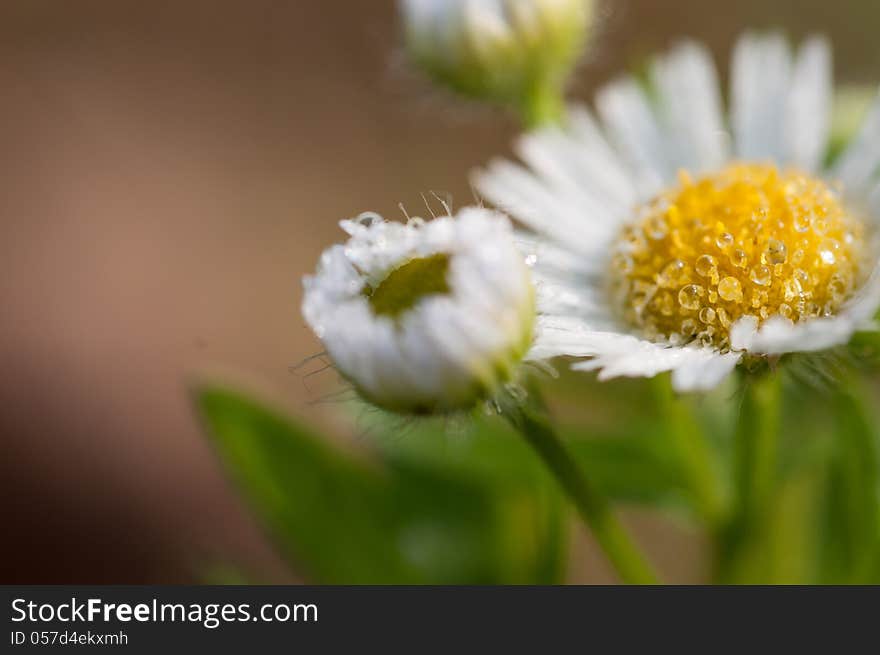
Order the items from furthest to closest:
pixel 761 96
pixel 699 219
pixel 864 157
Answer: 1. pixel 761 96
2. pixel 864 157
3. pixel 699 219

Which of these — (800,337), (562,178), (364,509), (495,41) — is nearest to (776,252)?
(800,337)

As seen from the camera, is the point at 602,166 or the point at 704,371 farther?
the point at 602,166

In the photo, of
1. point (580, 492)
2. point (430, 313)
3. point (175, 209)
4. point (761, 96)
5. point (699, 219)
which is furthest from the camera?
point (175, 209)

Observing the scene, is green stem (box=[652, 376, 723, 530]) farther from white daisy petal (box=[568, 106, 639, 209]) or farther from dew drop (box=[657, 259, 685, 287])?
white daisy petal (box=[568, 106, 639, 209])

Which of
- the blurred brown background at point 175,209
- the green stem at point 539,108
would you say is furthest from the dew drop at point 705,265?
the blurred brown background at point 175,209

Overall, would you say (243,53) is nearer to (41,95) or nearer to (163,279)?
(41,95)

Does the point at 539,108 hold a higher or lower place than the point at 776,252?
higher

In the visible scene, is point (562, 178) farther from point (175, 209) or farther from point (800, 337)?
point (175, 209)

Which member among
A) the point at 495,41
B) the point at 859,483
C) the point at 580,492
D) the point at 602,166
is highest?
the point at 495,41
